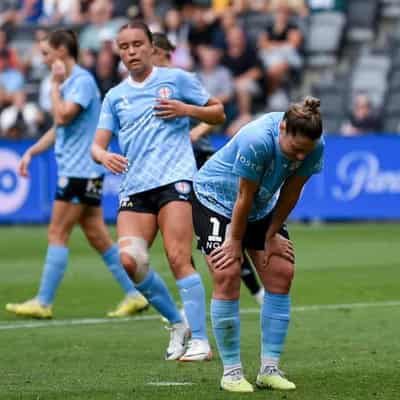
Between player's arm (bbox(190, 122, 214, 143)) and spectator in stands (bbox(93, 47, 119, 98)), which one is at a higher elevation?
player's arm (bbox(190, 122, 214, 143))

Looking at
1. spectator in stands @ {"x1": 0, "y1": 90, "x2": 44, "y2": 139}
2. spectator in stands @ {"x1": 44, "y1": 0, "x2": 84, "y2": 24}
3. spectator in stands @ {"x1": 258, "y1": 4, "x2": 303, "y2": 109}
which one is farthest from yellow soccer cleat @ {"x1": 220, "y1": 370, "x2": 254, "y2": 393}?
spectator in stands @ {"x1": 44, "y1": 0, "x2": 84, "y2": 24}

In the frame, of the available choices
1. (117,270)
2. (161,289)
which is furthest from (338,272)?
(161,289)

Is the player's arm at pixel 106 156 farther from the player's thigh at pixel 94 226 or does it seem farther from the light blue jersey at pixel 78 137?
the player's thigh at pixel 94 226

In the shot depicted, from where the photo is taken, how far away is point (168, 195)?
8773 mm

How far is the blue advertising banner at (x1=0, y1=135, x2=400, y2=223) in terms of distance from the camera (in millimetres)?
20859

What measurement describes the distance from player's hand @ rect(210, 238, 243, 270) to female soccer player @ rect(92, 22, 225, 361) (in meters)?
1.40

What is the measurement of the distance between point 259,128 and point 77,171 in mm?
4441

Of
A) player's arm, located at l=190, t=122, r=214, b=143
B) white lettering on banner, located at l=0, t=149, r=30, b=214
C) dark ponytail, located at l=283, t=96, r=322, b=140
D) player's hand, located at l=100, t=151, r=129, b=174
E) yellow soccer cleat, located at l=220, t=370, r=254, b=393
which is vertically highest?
dark ponytail, located at l=283, t=96, r=322, b=140

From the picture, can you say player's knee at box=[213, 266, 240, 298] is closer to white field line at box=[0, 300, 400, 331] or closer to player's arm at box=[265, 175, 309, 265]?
player's arm at box=[265, 175, 309, 265]

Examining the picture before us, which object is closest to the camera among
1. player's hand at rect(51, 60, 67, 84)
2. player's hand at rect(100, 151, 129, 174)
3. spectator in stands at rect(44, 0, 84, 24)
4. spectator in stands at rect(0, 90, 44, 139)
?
player's hand at rect(100, 151, 129, 174)

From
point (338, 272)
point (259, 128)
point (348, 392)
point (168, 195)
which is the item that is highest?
point (259, 128)

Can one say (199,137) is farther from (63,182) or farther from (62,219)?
(62,219)

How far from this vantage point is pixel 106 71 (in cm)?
2275

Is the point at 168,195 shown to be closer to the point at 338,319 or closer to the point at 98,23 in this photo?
the point at 338,319
